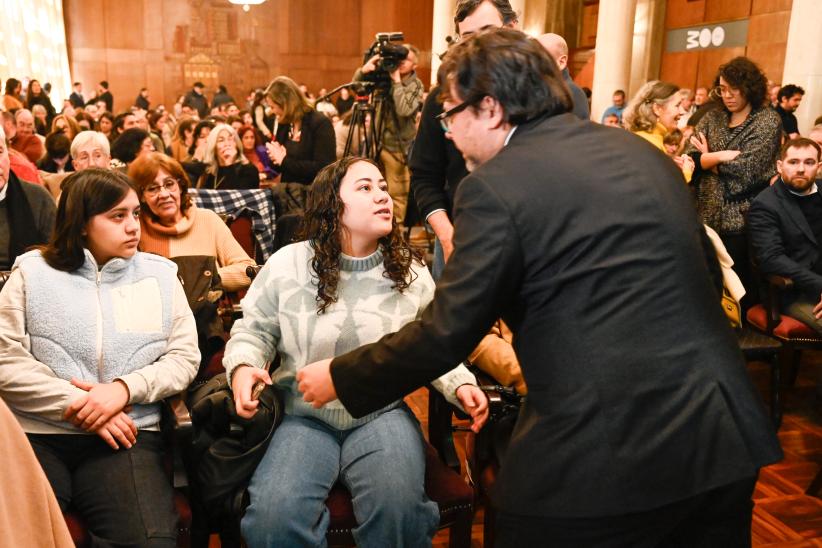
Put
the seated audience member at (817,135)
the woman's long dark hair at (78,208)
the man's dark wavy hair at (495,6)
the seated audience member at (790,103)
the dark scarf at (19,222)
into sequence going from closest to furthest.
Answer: the woman's long dark hair at (78,208), the man's dark wavy hair at (495,6), the dark scarf at (19,222), the seated audience member at (817,135), the seated audience member at (790,103)

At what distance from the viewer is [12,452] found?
0.96 metres

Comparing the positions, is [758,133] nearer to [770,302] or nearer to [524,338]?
[770,302]

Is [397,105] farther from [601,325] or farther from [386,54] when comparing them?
[601,325]

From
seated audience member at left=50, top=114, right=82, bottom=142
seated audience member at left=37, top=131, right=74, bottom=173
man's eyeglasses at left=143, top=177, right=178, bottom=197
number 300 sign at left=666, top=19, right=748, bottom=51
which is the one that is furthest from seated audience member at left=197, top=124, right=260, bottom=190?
number 300 sign at left=666, top=19, right=748, bottom=51

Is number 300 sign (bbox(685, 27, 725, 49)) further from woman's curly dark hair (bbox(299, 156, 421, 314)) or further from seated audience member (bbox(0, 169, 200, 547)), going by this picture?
seated audience member (bbox(0, 169, 200, 547))

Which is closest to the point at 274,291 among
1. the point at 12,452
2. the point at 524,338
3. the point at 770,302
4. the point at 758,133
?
the point at 524,338

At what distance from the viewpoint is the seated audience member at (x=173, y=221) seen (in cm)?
306

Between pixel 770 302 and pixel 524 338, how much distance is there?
2794 mm

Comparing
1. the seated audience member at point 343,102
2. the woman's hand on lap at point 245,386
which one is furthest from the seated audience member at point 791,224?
the seated audience member at point 343,102

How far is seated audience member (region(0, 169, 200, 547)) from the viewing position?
190 cm

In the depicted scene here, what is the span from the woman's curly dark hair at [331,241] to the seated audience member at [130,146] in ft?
9.41

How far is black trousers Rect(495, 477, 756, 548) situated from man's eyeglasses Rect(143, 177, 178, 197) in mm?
2177

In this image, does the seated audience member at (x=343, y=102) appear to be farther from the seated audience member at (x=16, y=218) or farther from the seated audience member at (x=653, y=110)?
the seated audience member at (x=16, y=218)

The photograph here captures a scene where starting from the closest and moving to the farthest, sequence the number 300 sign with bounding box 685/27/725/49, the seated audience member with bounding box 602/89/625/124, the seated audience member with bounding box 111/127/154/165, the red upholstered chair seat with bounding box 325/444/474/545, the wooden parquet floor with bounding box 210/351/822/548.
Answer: the red upholstered chair seat with bounding box 325/444/474/545 → the wooden parquet floor with bounding box 210/351/822/548 → the seated audience member with bounding box 111/127/154/165 → the seated audience member with bounding box 602/89/625/124 → the number 300 sign with bounding box 685/27/725/49
